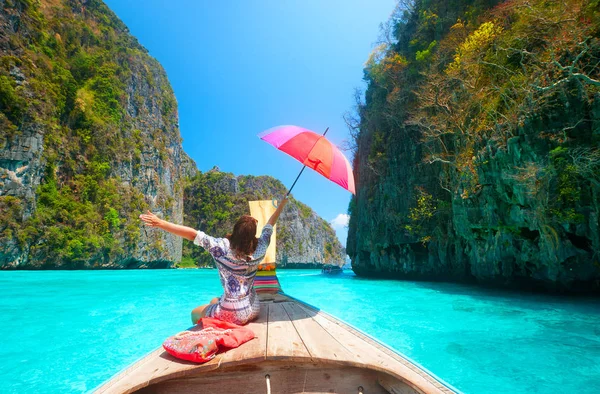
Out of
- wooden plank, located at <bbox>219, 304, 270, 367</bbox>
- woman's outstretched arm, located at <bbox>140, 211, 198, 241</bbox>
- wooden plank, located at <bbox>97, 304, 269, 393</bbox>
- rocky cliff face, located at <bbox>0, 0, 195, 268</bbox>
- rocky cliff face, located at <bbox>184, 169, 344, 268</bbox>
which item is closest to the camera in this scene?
wooden plank, located at <bbox>97, 304, 269, 393</bbox>

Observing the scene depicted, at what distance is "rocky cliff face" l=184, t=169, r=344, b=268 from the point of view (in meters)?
63.5

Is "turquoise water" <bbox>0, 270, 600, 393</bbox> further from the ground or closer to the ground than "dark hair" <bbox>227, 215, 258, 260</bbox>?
closer to the ground

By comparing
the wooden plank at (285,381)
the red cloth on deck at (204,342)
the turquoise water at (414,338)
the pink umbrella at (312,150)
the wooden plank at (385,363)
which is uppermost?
the pink umbrella at (312,150)

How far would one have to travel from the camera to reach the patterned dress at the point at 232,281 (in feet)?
7.95

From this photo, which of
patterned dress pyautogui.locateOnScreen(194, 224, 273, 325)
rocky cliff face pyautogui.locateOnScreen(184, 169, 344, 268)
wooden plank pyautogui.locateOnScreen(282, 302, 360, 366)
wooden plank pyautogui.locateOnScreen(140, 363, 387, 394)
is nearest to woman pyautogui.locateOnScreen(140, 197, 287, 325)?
patterned dress pyautogui.locateOnScreen(194, 224, 273, 325)

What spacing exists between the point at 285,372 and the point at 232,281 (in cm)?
93

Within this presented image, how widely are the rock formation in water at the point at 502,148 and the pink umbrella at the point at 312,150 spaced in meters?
7.58

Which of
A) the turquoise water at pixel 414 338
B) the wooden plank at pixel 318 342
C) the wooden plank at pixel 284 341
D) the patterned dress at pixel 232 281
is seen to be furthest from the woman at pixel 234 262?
the turquoise water at pixel 414 338

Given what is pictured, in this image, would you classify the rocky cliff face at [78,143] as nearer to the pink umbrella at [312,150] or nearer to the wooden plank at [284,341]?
the pink umbrella at [312,150]

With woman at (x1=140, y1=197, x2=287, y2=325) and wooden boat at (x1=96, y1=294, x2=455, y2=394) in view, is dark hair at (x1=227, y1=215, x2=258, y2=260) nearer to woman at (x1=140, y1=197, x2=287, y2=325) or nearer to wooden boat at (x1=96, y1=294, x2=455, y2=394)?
woman at (x1=140, y1=197, x2=287, y2=325)

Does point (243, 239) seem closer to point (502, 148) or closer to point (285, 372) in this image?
point (285, 372)

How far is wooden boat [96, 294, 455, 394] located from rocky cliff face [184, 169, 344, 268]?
5970 centimetres

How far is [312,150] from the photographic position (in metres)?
3.25

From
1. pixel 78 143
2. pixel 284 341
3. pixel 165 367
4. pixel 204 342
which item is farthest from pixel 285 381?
pixel 78 143
